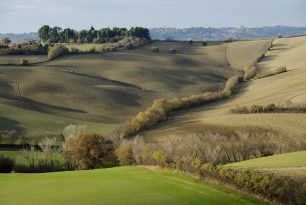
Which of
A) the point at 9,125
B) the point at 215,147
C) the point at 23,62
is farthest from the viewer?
the point at 23,62

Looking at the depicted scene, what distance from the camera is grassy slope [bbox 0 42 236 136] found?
324 ft

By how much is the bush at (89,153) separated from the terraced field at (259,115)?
14.3m

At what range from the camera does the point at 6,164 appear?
5212 centimetres

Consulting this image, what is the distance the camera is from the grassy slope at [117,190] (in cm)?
2759

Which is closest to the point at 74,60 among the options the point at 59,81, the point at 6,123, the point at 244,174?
the point at 59,81

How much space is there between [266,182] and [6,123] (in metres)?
56.4

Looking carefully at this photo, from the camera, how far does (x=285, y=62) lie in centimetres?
13812

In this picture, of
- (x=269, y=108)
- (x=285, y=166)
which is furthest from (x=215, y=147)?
(x=269, y=108)

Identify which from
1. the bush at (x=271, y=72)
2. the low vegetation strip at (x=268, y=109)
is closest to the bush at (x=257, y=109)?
the low vegetation strip at (x=268, y=109)

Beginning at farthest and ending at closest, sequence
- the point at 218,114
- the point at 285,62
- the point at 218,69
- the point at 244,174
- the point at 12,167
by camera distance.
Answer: the point at 218,69
the point at 285,62
the point at 218,114
the point at 12,167
the point at 244,174

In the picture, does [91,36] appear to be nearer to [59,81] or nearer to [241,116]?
[59,81]

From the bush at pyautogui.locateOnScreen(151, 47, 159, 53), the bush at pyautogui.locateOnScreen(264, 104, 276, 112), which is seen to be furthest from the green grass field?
the bush at pyautogui.locateOnScreen(151, 47, 159, 53)

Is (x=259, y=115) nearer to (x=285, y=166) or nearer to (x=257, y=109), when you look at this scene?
(x=257, y=109)

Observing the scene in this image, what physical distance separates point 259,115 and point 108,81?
5748 centimetres
